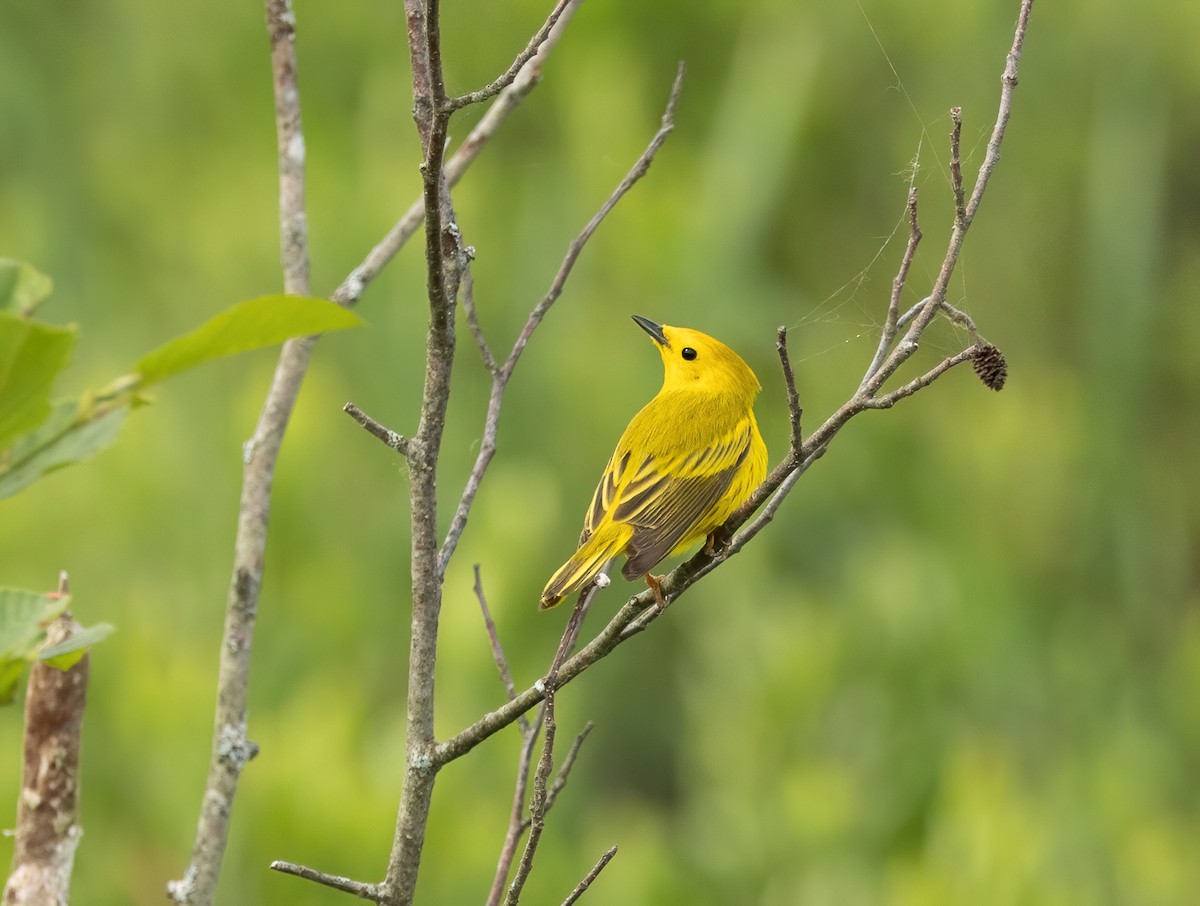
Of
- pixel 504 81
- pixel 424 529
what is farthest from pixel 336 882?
pixel 504 81

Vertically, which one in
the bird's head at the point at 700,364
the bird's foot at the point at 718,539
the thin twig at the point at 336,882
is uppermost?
the bird's head at the point at 700,364

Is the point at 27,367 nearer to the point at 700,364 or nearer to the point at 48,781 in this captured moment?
the point at 48,781

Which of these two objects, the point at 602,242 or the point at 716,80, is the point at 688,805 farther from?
the point at 716,80

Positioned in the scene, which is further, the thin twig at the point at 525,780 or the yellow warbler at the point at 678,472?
the yellow warbler at the point at 678,472

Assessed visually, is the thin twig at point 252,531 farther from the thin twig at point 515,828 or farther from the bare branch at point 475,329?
the thin twig at point 515,828

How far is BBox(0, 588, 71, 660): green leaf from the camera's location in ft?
2.82

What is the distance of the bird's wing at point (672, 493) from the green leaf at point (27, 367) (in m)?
1.42

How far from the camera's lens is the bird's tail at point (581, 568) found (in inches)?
81.3

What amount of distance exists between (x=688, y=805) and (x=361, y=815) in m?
2.24

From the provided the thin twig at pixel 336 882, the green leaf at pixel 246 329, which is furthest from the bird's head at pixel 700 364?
the green leaf at pixel 246 329

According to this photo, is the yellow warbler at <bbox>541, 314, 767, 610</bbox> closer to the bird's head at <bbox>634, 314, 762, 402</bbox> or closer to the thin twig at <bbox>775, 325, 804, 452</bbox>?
the bird's head at <bbox>634, 314, 762, 402</bbox>

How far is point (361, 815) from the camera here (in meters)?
3.81

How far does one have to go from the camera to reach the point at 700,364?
9.79 feet

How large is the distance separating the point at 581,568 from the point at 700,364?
0.83m
